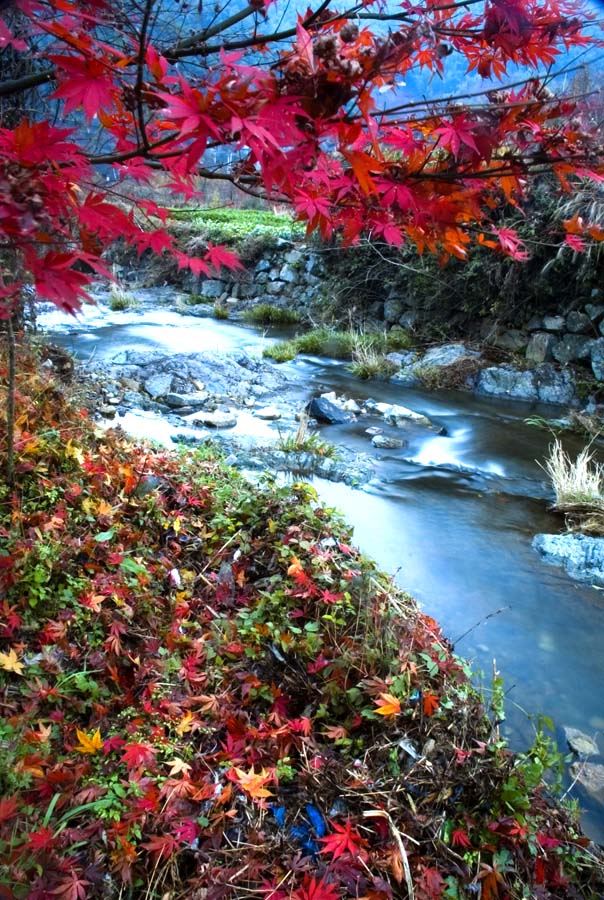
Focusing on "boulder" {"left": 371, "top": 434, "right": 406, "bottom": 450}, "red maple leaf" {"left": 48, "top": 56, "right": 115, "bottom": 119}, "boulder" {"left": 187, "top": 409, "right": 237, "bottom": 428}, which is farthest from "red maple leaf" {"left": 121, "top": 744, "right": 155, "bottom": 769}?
"boulder" {"left": 371, "top": 434, "right": 406, "bottom": 450}

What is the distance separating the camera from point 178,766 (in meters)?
1.80

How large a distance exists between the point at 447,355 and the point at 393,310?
2197mm

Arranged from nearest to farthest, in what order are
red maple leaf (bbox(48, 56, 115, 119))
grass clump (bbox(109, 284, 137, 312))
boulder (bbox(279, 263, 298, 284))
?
red maple leaf (bbox(48, 56, 115, 119))
grass clump (bbox(109, 284, 137, 312))
boulder (bbox(279, 263, 298, 284))

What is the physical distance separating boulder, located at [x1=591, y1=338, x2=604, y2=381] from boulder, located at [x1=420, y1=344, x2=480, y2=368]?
1653 mm

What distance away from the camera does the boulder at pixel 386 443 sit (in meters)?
6.47

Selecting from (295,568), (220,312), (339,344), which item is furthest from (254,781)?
(220,312)

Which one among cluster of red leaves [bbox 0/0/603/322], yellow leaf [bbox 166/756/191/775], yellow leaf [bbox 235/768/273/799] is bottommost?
yellow leaf [bbox 235/768/273/799]

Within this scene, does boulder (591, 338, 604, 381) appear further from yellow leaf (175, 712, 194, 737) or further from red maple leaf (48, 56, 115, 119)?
red maple leaf (48, 56, 115, 119)

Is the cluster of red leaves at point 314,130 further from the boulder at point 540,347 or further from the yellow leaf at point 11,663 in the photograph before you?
the boulder at point 540,347

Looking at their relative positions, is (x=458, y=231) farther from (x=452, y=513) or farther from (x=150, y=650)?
(x=452, y=513)

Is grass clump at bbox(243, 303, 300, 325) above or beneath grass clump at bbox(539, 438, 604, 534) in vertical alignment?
above

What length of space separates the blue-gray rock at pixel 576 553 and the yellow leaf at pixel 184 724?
123 inches

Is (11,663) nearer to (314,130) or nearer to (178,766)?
(178,766)

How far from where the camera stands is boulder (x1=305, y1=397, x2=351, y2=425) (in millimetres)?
7133
